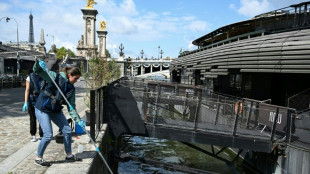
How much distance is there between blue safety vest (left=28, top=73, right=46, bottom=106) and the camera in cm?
546

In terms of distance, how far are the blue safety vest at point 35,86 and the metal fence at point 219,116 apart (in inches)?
131

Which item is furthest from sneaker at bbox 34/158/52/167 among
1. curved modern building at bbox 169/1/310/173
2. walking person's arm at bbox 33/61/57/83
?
curved modern building at bbox 169/1/310/173

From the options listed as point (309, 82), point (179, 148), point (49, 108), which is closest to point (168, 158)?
point (179, 148)

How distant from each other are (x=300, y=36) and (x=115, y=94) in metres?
7.33

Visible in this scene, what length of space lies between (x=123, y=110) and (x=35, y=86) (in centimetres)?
394

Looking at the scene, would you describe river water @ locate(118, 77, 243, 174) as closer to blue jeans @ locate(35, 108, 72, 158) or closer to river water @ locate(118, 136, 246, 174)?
river water @ locate(118, 136, 246, 174)

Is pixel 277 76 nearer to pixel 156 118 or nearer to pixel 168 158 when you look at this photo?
pixel 168 158

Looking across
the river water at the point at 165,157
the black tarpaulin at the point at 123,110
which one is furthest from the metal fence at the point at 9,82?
the black tarpaulin at the point at 123,110

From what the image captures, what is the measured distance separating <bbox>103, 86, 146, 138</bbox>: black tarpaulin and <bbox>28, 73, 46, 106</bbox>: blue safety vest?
2.90 meters

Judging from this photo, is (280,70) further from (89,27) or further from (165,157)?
(89,27)

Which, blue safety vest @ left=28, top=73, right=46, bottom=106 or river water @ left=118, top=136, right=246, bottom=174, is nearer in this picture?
blue safety vest @ left=28, top=73, right=46, bottom=106

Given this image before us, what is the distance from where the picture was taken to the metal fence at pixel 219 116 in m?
8.70

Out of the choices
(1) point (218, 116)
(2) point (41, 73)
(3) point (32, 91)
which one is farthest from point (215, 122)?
(2) point (41, 73)

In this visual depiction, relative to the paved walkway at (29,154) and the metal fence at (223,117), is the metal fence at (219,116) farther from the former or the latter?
the paved walkway at (29,154)
